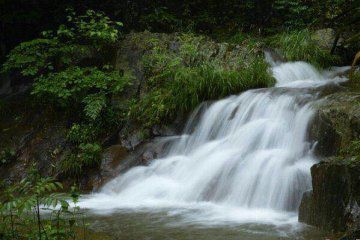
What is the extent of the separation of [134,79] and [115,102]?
2.08 ft

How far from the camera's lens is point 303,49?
31.9 feet

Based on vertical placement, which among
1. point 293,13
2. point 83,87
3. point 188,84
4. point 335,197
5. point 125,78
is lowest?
point 335,197

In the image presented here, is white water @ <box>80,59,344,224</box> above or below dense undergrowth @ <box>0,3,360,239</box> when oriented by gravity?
below

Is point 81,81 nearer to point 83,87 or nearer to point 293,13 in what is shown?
point 83,87

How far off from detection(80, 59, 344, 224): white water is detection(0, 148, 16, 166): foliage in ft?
8.47

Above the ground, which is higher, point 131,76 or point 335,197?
point 131,76

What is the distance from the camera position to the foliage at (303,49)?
9520 millimetres

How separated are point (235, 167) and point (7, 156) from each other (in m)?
4.94

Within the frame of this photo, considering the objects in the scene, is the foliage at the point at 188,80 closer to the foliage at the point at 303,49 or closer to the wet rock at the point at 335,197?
the foliage at the point at 303,49

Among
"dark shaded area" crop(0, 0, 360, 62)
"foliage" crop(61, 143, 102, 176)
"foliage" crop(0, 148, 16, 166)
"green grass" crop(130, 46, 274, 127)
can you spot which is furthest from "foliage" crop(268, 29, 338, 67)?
"foliage" crop(0, 148, 16, 166)

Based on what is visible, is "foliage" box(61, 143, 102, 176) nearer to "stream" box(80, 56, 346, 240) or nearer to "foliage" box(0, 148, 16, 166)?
"stream" box(80, 56, 346, 240)

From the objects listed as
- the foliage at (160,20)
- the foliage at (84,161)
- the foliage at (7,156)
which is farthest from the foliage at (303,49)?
the foliage at (7,156)

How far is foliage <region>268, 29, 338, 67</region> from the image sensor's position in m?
9.52

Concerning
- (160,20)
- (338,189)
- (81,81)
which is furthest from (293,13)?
(338,189)
